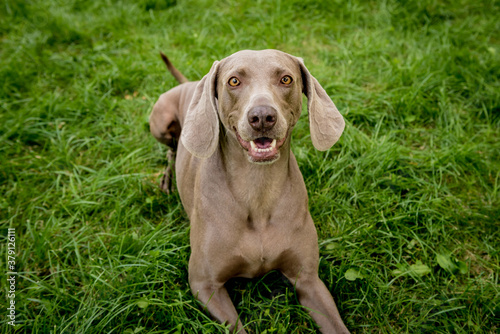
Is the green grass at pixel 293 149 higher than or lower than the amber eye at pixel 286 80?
lower

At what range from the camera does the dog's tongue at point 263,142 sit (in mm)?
2277

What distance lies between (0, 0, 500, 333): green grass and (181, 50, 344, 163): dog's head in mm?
1029

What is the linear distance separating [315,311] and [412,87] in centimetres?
275

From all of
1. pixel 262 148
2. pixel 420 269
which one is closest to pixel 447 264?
pixel 420 269

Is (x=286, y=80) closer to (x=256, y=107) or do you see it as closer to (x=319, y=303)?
(x=256, y=107)

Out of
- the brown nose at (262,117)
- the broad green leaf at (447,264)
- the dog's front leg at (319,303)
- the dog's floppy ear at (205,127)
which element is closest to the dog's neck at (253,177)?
the dog's floppy ear at (205,127)

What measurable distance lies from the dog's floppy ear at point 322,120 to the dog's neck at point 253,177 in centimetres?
19

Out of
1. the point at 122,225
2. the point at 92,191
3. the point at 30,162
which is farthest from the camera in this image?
the point at 30,162

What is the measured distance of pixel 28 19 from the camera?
18.4ft

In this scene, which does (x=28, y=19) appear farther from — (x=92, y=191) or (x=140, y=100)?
(x=92, y=191)

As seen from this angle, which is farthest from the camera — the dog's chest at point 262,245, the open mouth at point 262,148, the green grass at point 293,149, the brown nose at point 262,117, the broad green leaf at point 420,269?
the broad green leaf at point 420,269

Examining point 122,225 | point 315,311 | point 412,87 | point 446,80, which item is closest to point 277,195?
point 315,311

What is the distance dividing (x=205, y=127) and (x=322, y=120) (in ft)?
2.32

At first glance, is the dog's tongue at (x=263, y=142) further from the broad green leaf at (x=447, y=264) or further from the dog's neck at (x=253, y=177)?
the broad green leaf at (x=447, y=264)
